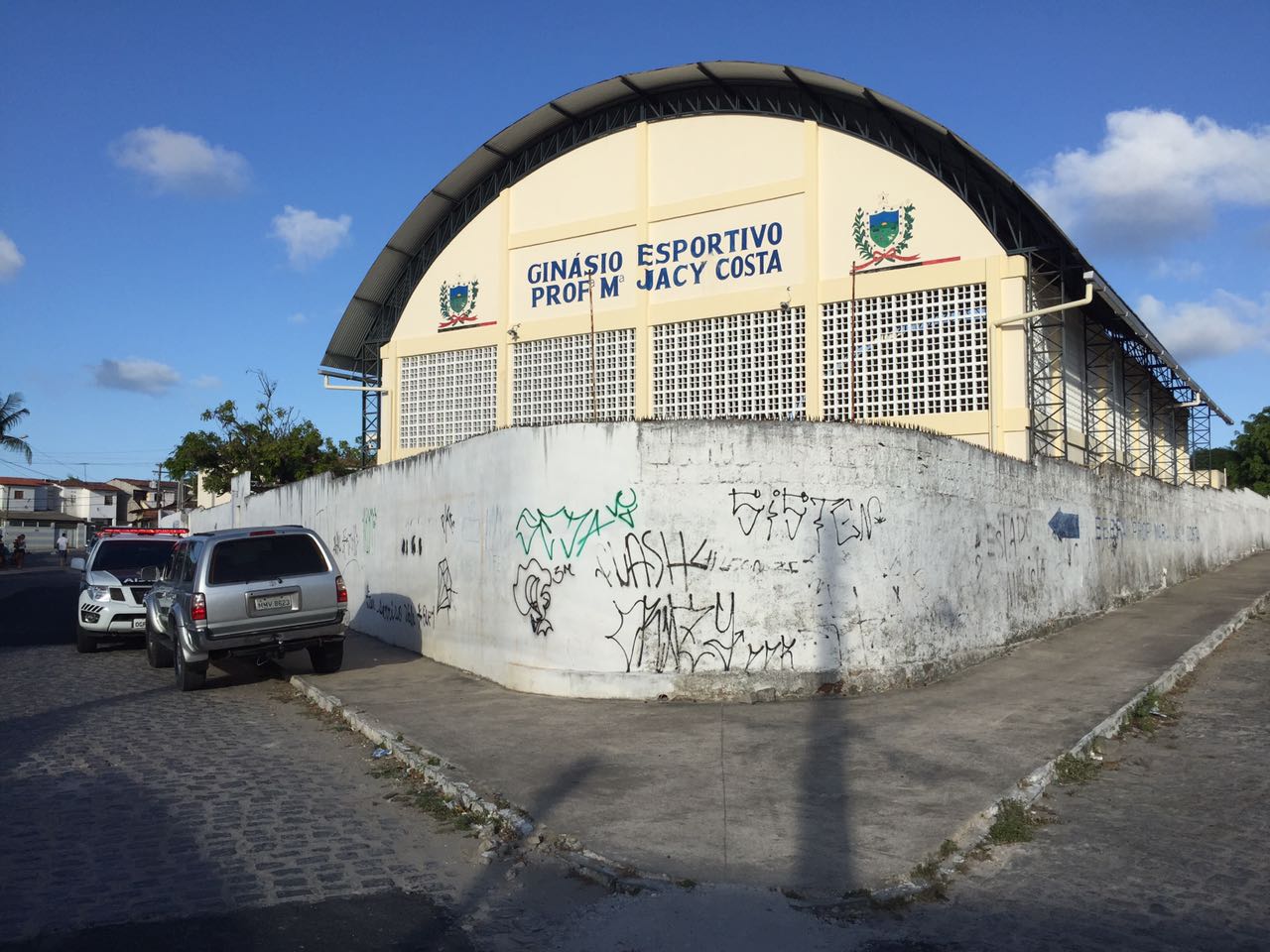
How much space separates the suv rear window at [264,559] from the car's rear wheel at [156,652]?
2.68 meters

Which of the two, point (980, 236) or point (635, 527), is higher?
point (980, 236)

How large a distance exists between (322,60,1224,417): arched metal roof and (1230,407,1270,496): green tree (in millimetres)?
25515

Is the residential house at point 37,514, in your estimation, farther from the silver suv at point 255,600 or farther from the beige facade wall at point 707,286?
the silver suv at point 255,600

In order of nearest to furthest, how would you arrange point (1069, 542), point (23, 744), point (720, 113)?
1. point (23, 744)
2. point (1069, 542)
3. point (720, 113)

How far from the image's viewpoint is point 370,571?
51.3 feet

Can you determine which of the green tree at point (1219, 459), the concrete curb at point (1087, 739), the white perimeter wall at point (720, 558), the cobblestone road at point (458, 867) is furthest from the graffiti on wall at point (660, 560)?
the green tree at point (1219, 459)

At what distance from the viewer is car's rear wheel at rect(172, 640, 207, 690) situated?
10.9 meters

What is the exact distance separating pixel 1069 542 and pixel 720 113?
40.8ft

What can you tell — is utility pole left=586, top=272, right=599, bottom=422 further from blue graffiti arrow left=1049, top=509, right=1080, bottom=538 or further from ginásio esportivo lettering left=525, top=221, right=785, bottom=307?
blue graffiti arrow left=1049, top=509, right=1080, bottom=538

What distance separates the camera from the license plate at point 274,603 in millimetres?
10836

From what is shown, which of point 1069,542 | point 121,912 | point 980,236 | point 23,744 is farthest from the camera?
point 980,236

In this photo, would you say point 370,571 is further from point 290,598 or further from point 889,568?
point 889,568

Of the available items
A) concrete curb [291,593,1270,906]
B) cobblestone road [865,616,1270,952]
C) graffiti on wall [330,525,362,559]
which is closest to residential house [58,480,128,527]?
graffiti on wall [330,525,362,559]

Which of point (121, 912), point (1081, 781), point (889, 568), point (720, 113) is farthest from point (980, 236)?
point (121, 912)
